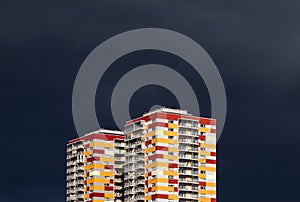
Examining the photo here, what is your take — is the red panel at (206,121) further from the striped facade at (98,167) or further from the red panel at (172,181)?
the striped facade at (98,167)

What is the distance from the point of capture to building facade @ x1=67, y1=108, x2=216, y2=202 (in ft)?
519

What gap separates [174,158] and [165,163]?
83.4 inches

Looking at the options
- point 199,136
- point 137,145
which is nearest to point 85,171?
point 137,145

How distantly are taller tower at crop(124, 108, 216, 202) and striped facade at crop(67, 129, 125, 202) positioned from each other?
9.33m

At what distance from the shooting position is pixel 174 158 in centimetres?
15888

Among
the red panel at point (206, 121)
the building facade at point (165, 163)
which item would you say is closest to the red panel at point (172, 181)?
the building facade at point (165, 163)

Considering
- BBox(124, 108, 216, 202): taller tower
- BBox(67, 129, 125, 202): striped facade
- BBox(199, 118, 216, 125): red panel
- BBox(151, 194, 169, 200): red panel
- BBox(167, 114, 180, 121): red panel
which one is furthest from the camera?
BBox(67, 129, 125, 202): striped facade

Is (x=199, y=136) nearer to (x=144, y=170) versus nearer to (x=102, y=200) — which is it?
(x=144, y=170)

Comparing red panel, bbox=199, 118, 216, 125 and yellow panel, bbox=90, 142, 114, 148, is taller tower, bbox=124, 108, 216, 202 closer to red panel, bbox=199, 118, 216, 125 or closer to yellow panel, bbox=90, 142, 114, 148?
red panel, bbox=199, 118, 216, 125

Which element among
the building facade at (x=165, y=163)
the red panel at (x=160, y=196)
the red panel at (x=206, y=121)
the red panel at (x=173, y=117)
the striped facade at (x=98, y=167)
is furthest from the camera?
the striped facade at (x=98, y=167)

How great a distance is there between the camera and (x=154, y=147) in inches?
6265

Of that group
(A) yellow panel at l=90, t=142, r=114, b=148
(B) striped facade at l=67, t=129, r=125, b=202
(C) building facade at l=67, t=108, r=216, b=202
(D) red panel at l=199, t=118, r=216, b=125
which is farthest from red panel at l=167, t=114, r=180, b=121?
(A) yellow panel at l=90, t=142, r=114, b=148

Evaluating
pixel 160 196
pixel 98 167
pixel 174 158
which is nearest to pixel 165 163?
pixel 174 158

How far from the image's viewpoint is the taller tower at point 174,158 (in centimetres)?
15800
